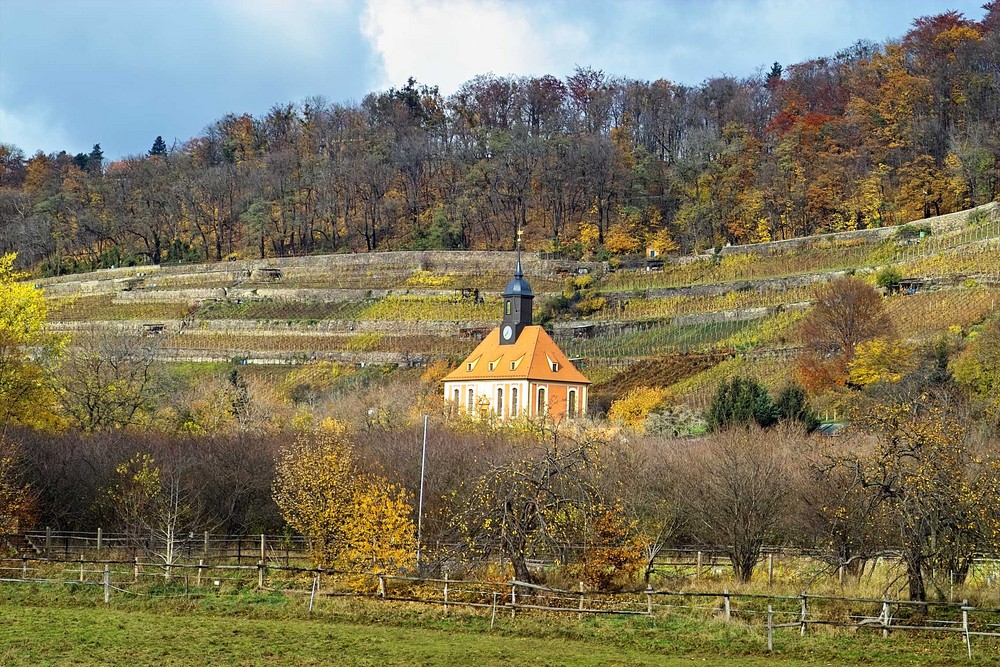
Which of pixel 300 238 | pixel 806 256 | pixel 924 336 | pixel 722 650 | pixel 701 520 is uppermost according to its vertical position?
pixel 300 238

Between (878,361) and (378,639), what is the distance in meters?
38.1

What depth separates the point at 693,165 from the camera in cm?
10531

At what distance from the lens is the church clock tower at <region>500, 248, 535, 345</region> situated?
78062mm

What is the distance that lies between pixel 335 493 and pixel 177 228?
90.4 metres

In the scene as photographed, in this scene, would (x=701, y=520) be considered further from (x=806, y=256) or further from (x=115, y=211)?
(x=115, y=211)

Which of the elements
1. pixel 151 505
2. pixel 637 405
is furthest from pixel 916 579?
pixel 637 405

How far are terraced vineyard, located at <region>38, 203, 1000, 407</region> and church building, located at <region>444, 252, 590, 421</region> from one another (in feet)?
8.63

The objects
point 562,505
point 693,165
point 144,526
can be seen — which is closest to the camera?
point 562,505

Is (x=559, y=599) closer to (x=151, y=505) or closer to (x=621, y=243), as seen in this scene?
(x=151, y=505)

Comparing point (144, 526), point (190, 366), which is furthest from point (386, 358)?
point (144, 526)

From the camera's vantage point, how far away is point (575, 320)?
84.7 meters

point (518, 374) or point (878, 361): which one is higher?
point (518, 374)

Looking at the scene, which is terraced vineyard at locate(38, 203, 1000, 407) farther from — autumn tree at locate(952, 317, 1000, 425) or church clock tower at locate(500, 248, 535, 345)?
autumn tree at locate(952, 317, 1000, 425)

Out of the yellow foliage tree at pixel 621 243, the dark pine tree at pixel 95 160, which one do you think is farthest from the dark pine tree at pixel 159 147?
the yellow foliage tree at pixel 621 243
